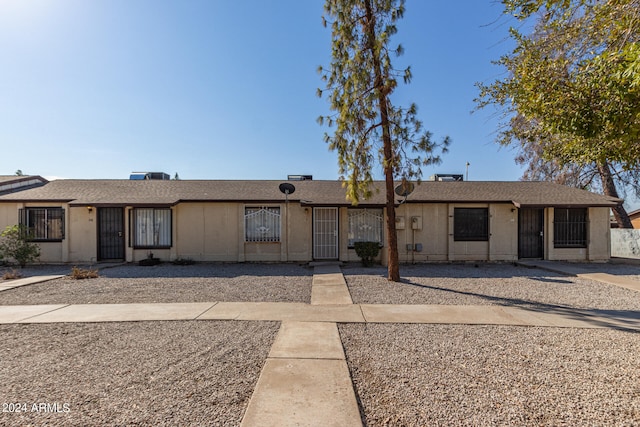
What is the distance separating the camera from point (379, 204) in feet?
40.5

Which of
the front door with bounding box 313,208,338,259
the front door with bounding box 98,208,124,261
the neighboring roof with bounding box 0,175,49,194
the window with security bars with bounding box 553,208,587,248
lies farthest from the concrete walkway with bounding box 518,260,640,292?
the neighboring roof with bounding box 0,175,49,194

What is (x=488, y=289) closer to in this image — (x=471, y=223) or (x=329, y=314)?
(x=329, y=314)

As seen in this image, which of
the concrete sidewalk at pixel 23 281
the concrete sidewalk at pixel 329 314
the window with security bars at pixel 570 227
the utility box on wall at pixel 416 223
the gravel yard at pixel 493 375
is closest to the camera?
the gravel yard at pixel 493 375

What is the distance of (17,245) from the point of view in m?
11.6

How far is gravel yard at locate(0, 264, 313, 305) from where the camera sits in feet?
23.7

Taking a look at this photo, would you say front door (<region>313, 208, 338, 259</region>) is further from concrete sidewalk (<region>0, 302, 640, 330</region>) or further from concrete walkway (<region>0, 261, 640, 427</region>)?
concrete sidewalk (<region>0, 302, 640, 330</region>)

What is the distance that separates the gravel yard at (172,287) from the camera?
723 centimetres

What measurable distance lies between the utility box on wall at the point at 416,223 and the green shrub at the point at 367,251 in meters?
1.91

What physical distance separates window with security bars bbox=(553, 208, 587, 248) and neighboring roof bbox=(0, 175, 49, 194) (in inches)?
956

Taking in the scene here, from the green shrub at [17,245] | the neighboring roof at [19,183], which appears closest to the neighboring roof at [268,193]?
the neighboring roof at [19,183]

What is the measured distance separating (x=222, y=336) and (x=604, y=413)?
4.66m

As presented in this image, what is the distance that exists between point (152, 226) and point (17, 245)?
4593 millimetres

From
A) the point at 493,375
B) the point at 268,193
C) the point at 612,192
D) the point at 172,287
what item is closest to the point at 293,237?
the point at 268,193

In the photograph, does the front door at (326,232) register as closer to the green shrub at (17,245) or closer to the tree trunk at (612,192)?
the green shrub at (17,245)
